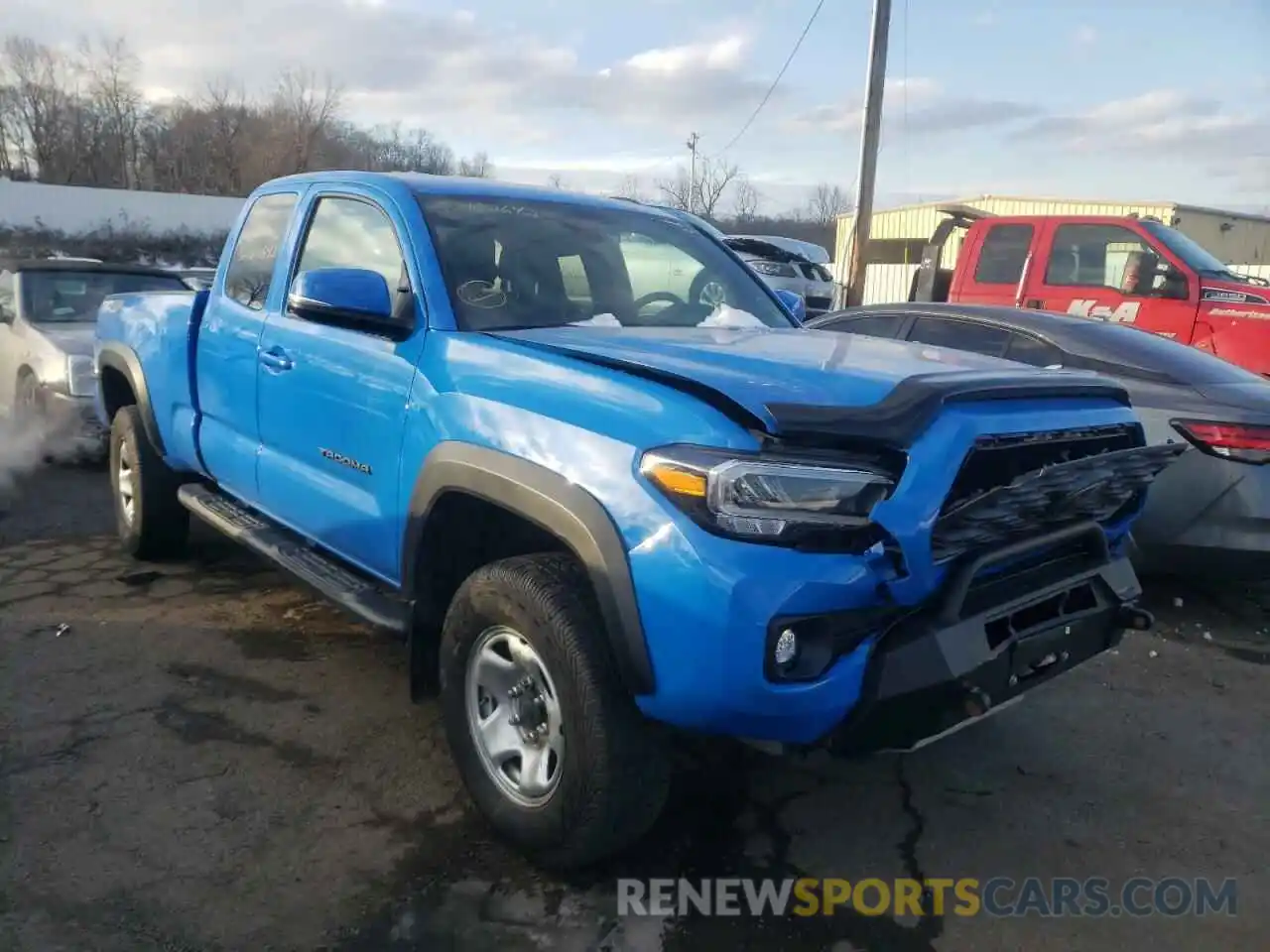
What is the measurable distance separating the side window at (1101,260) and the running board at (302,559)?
6.89 m

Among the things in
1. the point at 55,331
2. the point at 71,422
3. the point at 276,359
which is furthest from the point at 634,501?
the point at 55,331

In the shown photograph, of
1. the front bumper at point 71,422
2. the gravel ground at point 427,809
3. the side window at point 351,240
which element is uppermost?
the side window at point 351,240

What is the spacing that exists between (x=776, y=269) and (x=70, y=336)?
12025 mm

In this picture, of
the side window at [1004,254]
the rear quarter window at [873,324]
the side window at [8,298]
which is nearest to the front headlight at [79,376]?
the side window at [8,298]

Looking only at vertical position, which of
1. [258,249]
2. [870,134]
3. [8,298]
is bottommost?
[8,298]

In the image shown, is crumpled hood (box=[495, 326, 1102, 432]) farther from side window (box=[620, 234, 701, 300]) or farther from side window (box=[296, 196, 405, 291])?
side window (box=[296, 196, 405, 291])

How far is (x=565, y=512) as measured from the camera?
8.13 feet

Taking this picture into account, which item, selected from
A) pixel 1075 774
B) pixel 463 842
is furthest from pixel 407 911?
pixel 1075 774

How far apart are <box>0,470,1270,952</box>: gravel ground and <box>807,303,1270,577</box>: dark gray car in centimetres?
52

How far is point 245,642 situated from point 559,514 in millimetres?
2520

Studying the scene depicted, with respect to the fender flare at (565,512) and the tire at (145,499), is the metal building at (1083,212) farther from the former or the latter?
the fender flare at (565,512)

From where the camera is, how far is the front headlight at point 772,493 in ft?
7.32

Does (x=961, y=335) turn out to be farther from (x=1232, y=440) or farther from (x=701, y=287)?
(x=701, y=287)

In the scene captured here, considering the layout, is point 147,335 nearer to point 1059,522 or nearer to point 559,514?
point 559,514
